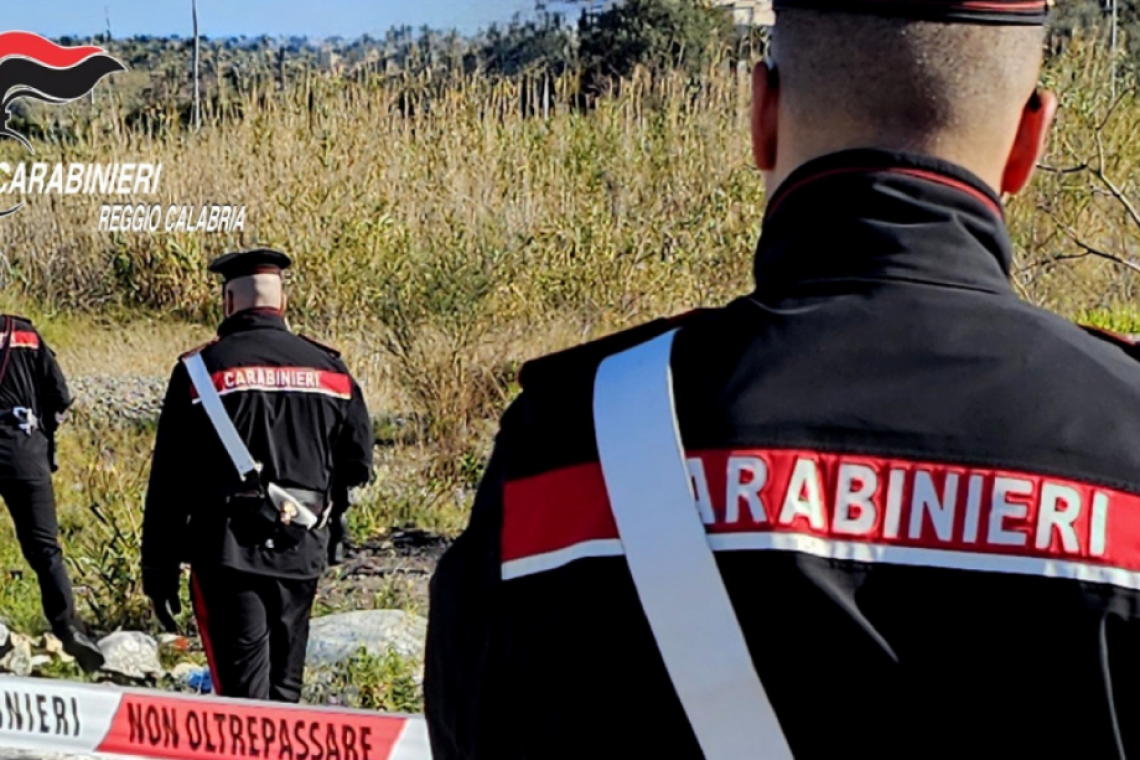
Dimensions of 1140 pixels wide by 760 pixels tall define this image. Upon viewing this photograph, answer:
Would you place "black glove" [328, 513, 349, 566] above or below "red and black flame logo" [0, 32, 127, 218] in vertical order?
below

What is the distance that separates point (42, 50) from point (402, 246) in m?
1.52

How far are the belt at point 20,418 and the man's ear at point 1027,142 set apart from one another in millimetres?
5249

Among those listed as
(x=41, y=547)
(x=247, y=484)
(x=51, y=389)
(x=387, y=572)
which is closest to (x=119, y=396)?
(x=51, y=389)

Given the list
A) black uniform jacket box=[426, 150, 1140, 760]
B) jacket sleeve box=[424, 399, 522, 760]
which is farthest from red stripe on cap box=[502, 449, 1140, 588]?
jacket sleeve box=[424, 399, 522, 760]

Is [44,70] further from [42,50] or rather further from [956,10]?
[956,10]

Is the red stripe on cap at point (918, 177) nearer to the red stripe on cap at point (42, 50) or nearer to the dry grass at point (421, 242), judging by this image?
the dry grass at point (421, 242)

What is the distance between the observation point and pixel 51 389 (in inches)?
232

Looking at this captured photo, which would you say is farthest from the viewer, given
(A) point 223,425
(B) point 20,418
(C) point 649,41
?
(B) point 20,418

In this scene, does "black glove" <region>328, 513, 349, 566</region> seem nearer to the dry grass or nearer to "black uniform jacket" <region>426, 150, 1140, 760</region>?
the dry grass

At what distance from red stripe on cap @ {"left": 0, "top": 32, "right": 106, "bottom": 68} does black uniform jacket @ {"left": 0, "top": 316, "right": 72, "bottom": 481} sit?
982 millimetres

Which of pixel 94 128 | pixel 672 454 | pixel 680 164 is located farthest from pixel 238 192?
pixel 672 454

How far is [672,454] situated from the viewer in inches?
41.4

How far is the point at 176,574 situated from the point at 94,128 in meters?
2.02

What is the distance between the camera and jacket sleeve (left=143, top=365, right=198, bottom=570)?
4727mm
